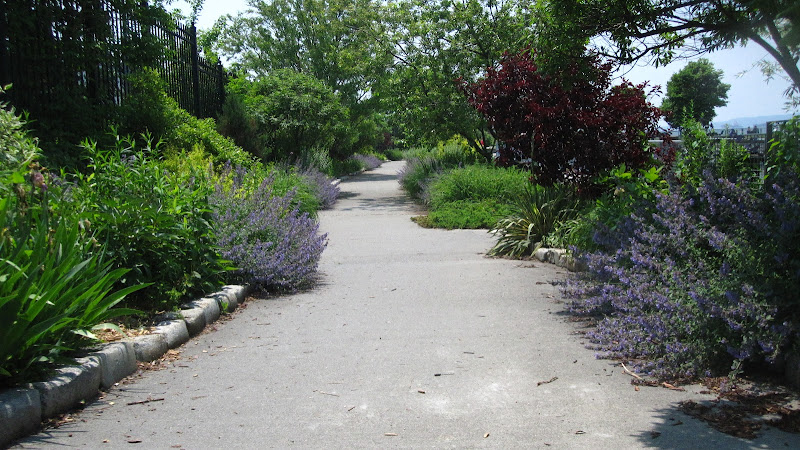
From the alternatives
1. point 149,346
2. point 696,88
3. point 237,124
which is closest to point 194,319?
point 149,346

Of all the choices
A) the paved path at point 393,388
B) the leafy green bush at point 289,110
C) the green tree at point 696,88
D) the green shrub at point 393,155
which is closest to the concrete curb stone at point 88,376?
the paved path at point 393,388

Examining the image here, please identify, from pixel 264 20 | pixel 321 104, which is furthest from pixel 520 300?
pixel 264 20

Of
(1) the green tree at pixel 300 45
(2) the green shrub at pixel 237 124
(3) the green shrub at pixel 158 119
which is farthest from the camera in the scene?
(1) the green tree at pixel 300 45

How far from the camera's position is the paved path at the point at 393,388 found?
3668mm

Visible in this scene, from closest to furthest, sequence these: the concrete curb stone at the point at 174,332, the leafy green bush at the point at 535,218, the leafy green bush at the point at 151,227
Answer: the concrete curb stone at the point at 174,332 < the leafy green bush at the point at 151,227 < the leafy green bush at the point at 535,218

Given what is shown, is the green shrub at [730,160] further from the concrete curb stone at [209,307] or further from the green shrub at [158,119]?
the green shrub at [158,119]

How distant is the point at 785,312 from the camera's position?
430 cm

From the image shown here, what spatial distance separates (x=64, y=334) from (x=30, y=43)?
724 cm

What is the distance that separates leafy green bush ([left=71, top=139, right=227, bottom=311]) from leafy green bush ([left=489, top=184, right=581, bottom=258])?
4.82 m

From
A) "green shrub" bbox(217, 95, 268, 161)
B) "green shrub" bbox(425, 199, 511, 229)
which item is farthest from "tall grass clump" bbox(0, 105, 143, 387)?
"green shrub" bbox(217, 95, 268, 161)

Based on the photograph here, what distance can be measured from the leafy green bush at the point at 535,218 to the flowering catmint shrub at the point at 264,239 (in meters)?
3.06

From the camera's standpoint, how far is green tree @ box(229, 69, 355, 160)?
22688 millimetres

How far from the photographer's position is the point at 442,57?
20359 mm

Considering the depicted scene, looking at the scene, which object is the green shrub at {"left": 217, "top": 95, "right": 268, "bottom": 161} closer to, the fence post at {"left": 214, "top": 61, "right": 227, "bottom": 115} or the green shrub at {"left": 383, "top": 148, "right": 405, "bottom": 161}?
the fence post at {"left": 214, "top": 61, "right": 227, "bottom": 115}
